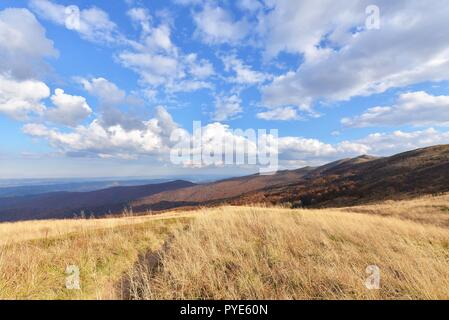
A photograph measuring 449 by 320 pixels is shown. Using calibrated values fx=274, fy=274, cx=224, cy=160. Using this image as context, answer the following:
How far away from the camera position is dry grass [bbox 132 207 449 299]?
5.17 m

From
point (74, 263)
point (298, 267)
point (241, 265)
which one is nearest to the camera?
point (298, 267)

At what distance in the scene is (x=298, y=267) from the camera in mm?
6277

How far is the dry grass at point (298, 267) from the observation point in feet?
17.0

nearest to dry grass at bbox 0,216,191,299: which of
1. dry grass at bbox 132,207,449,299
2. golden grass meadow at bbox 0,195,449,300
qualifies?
golden grass meadow at bbox 0,195,449,300

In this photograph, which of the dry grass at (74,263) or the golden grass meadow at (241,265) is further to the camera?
the dry grass at (74,263)

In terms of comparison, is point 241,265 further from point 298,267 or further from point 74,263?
point 74,263

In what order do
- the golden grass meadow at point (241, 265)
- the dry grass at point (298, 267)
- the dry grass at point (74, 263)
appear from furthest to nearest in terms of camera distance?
1. the dry grass at point (74, 263)
2. the golden grass meadow at point (241, 265)
3. the dry grass at point (298, 267)

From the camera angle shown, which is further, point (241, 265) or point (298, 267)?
point (241, 265)

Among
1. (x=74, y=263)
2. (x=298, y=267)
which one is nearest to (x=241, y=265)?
(x=298, y=267)

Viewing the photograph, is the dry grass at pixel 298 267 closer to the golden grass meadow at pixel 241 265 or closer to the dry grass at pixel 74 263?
the golden grass meadow at pixel 241 265

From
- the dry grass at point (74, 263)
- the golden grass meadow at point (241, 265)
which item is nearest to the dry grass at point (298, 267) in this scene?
the golden grass meadow at point (241, 265)
